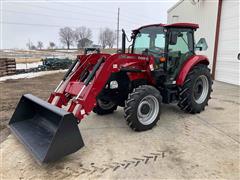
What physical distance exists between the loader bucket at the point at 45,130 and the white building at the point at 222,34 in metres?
8.49

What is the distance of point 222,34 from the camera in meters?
10.8

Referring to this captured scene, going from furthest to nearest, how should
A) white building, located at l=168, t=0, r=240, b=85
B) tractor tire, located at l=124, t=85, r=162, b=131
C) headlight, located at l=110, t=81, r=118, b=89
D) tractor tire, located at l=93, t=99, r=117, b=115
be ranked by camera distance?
white building, located at l=168, t=0, r=240, b=85 < tractor tire, located at l=93, t=99, r=117, b=115 < headlight, located at l=110, t=81, r=118, b=89 < tractor tire, located at l=124, t=85, r=162, b=131

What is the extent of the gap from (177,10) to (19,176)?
16.9 meters

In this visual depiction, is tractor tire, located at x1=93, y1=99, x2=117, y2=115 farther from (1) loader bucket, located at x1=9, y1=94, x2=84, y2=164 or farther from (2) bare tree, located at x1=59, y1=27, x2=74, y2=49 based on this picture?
(2) bare tree, located at x1=59, y1=27, x2=74, y2=49

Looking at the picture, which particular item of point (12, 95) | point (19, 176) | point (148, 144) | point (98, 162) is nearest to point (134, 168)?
point (98, 162)

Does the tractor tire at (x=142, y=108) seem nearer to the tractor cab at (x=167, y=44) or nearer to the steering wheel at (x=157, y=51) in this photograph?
the tractor cab at (x=167, y=44)

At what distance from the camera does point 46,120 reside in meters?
3.93

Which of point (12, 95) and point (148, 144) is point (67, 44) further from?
point (148, 144)

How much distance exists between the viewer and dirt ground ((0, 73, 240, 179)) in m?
3.04

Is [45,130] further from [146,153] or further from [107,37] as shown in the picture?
[107,37]

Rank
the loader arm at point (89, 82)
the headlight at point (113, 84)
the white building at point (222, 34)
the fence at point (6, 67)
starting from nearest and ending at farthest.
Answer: the loader arm at point (89, 82)
the headlight at point (113, 84)
the white building at point (222, 34)
the fence at point (6, 67)

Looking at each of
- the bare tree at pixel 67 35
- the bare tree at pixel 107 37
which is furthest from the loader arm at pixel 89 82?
the bare tree at pixel 67 35

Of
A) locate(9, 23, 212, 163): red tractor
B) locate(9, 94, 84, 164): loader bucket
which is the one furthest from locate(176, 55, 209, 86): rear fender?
locate(9, 94, 84, 164): loader bucket

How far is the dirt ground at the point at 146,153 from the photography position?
304 centimetres
